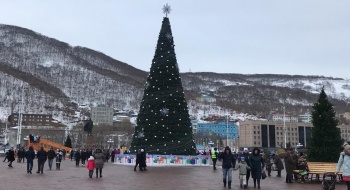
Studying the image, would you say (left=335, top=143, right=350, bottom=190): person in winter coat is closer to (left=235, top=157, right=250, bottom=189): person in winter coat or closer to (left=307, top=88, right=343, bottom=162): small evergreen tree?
(left=235, top=157, right=250, bottom=189): person in winter coat

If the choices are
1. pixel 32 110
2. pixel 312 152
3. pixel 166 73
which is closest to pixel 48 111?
pixel 32 110

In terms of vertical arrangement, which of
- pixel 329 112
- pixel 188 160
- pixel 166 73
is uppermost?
pixel 166 73

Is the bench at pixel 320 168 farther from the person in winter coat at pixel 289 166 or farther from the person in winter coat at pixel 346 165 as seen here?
the person in winter coat at pixel 346 165

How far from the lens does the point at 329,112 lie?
58.1 feet

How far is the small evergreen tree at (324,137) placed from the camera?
56.5 feet

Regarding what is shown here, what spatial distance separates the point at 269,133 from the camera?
13138 cm

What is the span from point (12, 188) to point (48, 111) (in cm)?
17616

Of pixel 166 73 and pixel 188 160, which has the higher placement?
pixel 166 73

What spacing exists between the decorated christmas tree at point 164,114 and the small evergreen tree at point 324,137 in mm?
12443

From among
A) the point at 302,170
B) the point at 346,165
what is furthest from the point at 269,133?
the point at 346,165

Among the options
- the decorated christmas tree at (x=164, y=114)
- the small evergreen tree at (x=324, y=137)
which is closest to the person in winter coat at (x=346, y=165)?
the small evergreen tree at (x=324, y=137)

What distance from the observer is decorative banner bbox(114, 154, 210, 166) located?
90.6 ft

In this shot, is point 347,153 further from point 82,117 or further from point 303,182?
point 82,117

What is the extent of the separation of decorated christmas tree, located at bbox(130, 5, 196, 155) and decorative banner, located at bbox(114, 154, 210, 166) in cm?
75
